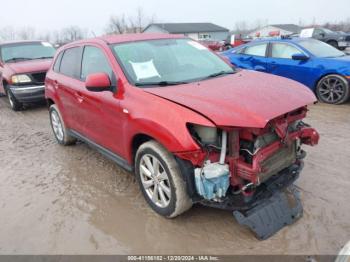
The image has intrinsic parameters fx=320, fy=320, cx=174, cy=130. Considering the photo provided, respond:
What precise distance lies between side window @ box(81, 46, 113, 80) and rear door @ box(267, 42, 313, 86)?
4.90m

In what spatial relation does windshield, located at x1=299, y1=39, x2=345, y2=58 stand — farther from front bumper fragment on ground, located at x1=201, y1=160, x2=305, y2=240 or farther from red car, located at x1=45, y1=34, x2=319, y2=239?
front bumper fragment on ground, located at x1=201, y1=160, x2=305, y2=240

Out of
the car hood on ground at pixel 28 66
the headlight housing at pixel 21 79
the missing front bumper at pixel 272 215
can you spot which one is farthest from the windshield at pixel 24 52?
the missing front bumper at pixel 272 215

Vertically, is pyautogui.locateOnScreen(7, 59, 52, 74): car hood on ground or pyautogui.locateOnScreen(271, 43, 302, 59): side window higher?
pyautogui.locateOnScreen(271, 43, 302, 59): side window

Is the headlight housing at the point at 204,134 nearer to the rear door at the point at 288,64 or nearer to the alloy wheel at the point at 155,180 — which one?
the alloy wheel at the point at 155,180

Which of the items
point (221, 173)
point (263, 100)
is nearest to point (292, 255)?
point (221, 173)

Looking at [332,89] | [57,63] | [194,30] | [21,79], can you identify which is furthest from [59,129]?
[194,30]

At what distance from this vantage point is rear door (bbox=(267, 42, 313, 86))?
23.4 ft

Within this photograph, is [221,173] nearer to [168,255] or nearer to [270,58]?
[168,255]

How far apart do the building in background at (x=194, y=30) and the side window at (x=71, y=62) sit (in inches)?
2255

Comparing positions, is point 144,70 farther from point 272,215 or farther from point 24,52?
point 24,52

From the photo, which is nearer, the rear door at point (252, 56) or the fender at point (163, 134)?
the fender at point (163, 134)

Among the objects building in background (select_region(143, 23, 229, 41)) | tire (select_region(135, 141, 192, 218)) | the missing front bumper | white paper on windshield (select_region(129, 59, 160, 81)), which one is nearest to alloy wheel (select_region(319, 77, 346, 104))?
the missing front bumper

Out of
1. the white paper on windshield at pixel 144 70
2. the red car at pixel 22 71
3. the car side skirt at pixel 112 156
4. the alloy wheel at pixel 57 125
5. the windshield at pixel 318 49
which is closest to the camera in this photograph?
the white paper on windshield at pixel 144 70

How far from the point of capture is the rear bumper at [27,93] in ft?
26.1
